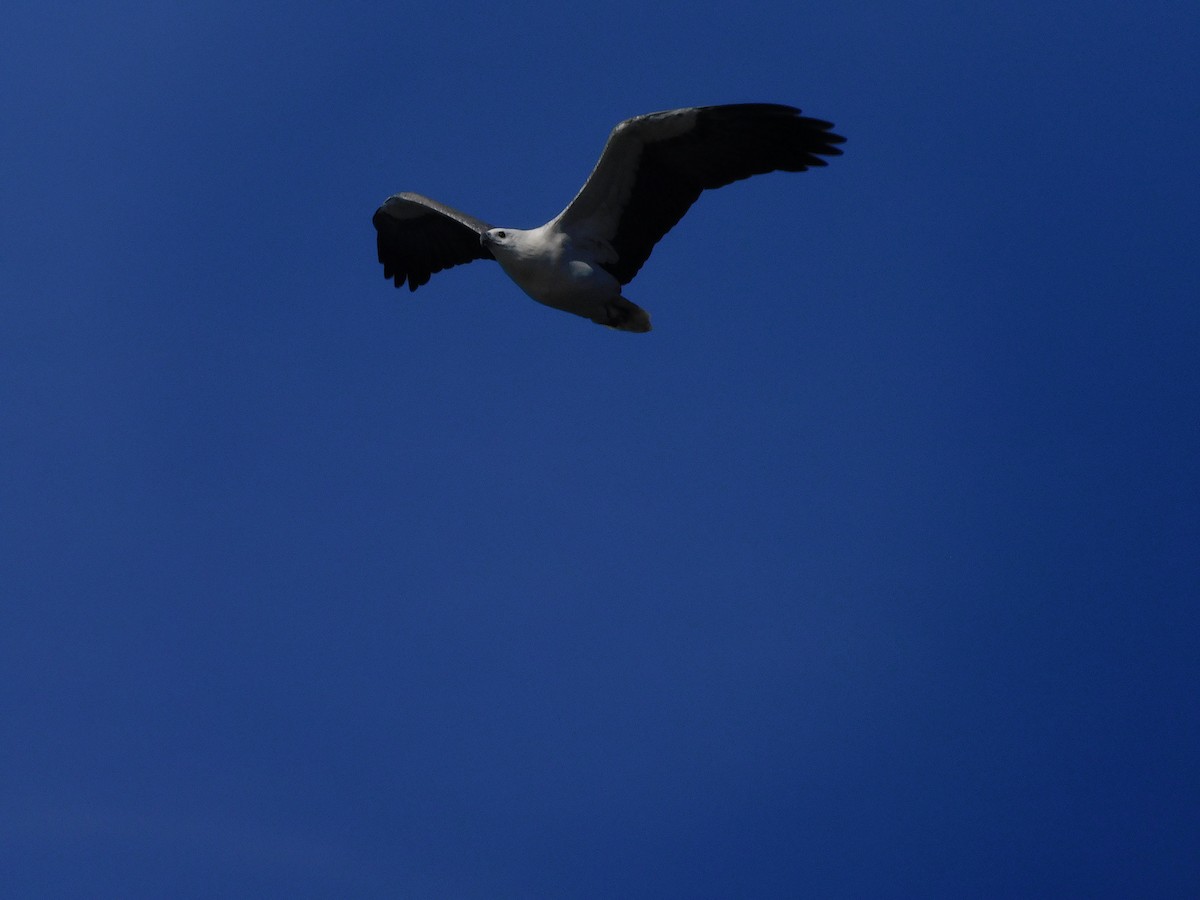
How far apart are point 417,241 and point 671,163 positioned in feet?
11.3

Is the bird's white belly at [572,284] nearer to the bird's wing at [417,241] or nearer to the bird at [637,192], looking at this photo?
the bird at [637,192]

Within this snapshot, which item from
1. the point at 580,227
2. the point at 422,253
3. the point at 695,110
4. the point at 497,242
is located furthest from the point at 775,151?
the point at 422,253

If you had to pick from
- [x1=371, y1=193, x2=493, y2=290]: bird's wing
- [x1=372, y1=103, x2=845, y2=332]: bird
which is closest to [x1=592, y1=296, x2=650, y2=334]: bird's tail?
[x1=372, y1=103, x2=845, y2=332]: bird

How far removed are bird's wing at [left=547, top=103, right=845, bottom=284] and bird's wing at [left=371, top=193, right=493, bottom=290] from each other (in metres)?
2.20

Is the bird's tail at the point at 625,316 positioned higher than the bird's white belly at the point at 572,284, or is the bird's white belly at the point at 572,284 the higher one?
the bird's white belly at the point at 572,284

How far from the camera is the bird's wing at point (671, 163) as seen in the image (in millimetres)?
9633

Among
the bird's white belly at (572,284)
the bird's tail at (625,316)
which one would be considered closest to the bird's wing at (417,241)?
the bird's white belly at (572,284)

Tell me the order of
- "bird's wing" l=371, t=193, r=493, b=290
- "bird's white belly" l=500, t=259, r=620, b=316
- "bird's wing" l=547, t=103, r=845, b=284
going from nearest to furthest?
"bird's wing" l=547, t=103, r=845, b=284, "bird's white belly" l=500, t=259, r=620, b=316, "bird's wing" l=371, t=193, r=493, b=290

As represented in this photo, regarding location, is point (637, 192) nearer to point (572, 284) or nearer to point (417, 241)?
point (572, 284)

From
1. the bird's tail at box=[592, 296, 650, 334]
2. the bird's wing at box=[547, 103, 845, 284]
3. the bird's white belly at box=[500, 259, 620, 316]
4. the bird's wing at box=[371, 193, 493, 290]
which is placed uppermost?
the bird's wing at box=[371, 193, 493, 290]

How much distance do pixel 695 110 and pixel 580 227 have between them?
139 cm

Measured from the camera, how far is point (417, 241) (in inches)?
504

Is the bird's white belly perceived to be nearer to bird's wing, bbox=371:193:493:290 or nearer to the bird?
the bird

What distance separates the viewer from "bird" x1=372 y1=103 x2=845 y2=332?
31.8 feet
